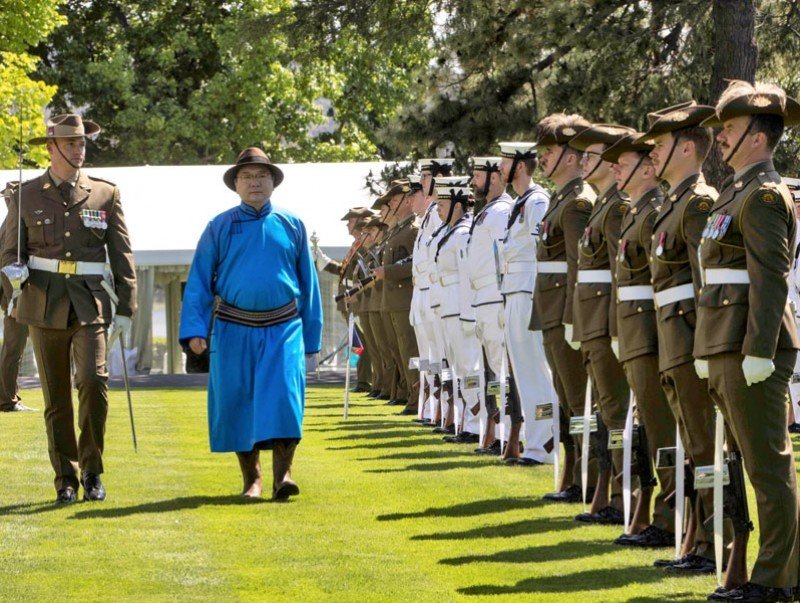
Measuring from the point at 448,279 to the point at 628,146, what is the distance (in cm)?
728

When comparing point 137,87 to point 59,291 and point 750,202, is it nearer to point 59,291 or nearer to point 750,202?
point 59,291

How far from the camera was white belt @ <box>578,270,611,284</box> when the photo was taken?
32.3 ft

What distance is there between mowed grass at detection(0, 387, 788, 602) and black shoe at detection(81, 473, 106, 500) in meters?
0.08

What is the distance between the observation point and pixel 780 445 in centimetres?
746

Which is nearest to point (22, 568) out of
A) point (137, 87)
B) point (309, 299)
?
point (309, 299)

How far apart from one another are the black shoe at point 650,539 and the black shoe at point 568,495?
178 centimetres

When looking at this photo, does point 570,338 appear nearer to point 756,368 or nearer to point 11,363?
point 756,368

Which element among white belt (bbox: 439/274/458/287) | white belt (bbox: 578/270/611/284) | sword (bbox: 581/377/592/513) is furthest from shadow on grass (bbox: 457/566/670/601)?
white belt (bbox: 439/274/458/287)

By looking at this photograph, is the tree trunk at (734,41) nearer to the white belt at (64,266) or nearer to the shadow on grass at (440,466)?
the shadow on grass at (440,466)

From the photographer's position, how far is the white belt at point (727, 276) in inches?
292

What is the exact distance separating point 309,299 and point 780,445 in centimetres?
490

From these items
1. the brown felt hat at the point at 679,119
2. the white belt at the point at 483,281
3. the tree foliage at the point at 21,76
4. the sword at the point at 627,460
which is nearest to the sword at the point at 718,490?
the brown felt hat at the point at 679,119

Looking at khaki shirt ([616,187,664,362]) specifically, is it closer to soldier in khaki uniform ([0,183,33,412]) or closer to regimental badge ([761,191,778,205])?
regimental badge ([761,191,778,205])

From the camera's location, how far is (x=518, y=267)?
1277 centimetres
